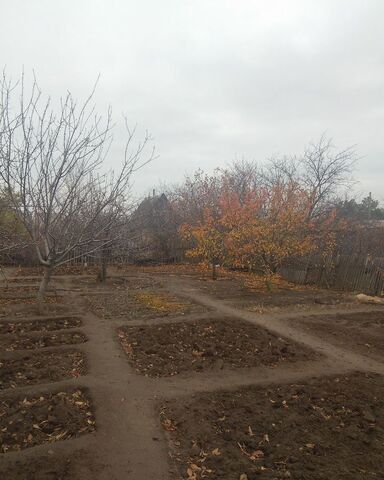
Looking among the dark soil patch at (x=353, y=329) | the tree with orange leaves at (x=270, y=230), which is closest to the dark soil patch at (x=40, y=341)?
the dark soil patch at (x=353, y=329)

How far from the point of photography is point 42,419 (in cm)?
397

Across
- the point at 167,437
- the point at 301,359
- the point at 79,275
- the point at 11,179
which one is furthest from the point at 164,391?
the point at 79,275

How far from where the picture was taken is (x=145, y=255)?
2280cm

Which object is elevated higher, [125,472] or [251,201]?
[251,201]

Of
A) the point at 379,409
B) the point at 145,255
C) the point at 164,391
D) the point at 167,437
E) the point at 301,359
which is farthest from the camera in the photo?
the point at 145,255

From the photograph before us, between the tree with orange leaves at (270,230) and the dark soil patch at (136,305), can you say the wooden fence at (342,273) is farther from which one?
the dark soil patch at (136,305)

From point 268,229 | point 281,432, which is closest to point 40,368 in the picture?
point 281,432

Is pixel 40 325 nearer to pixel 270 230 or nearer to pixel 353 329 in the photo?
pixel 353 329

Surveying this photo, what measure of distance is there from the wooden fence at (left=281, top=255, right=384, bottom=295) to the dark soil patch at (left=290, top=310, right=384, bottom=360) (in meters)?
3.17

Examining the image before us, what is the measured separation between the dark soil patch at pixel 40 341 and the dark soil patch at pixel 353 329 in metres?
4.73

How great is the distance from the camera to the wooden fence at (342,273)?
42.3ft

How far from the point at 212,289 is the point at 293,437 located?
30.4 feet

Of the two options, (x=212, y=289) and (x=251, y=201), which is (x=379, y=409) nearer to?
(x=212, y=289)

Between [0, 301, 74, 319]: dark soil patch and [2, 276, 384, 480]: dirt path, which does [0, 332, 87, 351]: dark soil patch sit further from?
[0, 301, 74, 319]: dark soil patch
